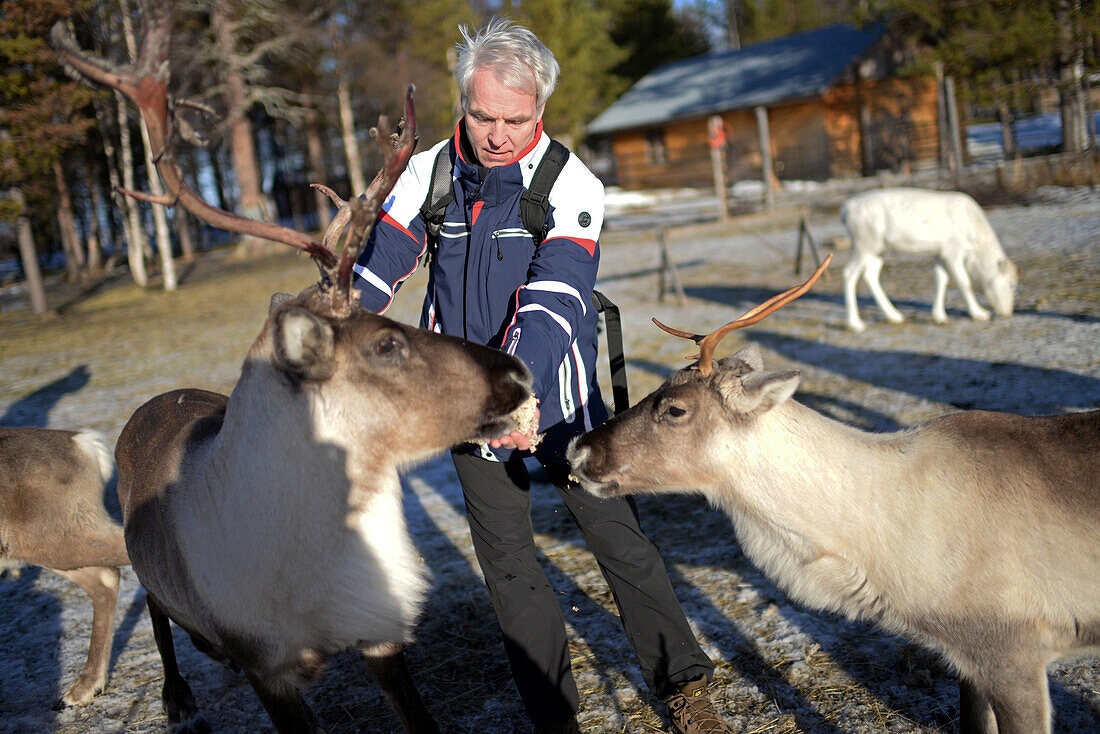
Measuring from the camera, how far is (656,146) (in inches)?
1502

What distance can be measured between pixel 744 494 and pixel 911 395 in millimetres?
4323

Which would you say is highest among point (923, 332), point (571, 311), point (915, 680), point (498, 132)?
point (498, 132)

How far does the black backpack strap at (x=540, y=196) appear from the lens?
294 cm

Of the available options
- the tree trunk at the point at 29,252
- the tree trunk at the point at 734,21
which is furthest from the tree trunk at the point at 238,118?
the tree trunk at the point at 734,21

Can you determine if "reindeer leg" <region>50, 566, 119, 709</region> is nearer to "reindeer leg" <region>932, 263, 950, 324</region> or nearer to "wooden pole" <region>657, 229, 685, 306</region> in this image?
"reindeer leg" <region>932, 263, 950, 324</region>

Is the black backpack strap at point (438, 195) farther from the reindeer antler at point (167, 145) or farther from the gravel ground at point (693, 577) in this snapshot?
the gravel ground at point (693, 577)

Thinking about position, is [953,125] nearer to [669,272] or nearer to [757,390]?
[669,272]

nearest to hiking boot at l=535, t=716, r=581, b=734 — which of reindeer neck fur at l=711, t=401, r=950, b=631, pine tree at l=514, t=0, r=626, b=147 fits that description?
reindeer neck fur at l=711, t=401, r=950, b=631

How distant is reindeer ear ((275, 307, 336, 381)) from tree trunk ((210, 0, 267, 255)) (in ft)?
73.5

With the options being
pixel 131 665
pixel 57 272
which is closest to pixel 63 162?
pixel 57 272

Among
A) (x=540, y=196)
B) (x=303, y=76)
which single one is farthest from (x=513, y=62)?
(x=303, y=76)

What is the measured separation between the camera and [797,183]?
30.8m

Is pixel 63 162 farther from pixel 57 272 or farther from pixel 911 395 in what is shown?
pixel 911 395

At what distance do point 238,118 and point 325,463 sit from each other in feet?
95.4
